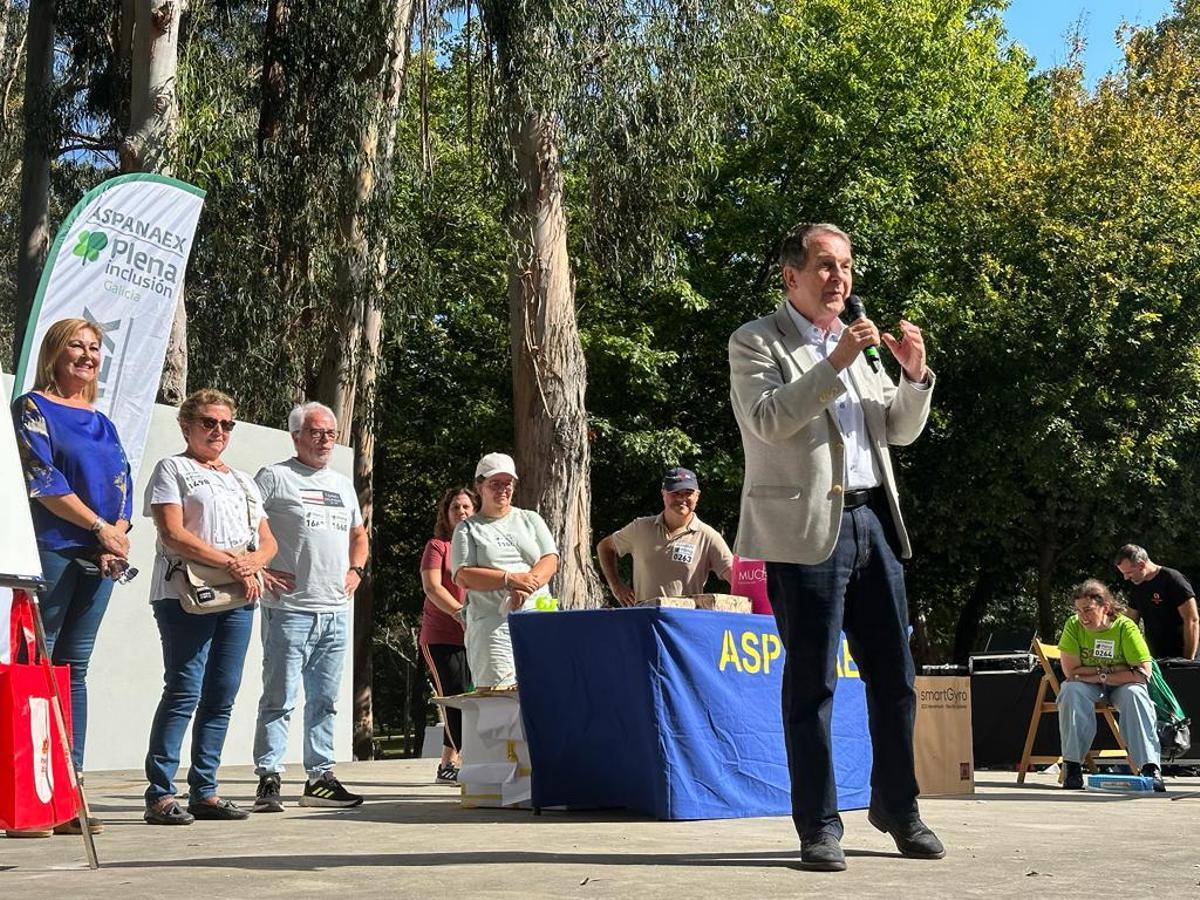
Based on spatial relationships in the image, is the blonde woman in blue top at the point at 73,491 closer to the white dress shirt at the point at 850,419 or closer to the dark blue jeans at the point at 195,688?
the dark blue jeans at the point at 195,688

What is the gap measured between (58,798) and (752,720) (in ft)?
10.4

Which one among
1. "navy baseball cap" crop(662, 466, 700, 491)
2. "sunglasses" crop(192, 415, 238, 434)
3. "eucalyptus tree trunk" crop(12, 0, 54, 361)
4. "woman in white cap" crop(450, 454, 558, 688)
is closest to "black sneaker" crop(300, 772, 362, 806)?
"woman in white cap" crop(450, 454, 558, 688)

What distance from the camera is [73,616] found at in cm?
635

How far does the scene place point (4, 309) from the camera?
3052 cm

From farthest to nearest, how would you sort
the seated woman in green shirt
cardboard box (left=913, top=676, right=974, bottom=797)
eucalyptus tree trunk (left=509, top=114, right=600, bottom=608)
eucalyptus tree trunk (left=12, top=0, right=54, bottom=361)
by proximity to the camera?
eucalyptus tree trunk (left=12, top=0, right=54, bottom=361) → eucalyptus tree trunk (left=509, top=114, right=600, bottom=608) → the seated woman in green shirt → cardboard box (left=913, top=676, right=974, bottom=797)

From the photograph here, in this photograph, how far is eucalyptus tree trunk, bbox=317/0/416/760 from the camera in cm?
1741

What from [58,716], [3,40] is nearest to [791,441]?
[58,716]

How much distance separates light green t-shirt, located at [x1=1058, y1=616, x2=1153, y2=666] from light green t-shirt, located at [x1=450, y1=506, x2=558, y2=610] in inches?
161

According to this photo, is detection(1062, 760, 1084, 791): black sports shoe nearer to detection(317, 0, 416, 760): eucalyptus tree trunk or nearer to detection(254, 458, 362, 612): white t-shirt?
detection(254, 458, 362, 612): white t-shirt

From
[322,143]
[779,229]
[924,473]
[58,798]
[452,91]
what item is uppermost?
[452,91]

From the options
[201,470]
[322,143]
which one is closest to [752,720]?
[201,470]

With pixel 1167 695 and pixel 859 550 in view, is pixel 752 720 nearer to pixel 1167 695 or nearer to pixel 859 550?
pixel 859 550

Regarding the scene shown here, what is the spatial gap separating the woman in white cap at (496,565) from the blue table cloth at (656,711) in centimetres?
120

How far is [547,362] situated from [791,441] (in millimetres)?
10919
